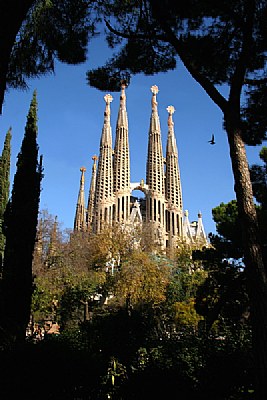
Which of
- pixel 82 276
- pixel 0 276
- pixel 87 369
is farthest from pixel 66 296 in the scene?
pixel 87 369

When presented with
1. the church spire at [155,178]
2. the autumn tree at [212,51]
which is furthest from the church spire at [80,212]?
the autumn tree at [212,51]

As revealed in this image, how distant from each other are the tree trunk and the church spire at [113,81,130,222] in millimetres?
40685

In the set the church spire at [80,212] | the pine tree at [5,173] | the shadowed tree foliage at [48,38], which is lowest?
the shadowed tree foliage at [48,38]

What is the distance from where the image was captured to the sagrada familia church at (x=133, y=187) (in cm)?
4612

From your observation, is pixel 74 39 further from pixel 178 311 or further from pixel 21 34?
pixel 178 311

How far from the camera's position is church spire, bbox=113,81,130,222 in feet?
152

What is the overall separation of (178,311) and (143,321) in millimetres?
10697

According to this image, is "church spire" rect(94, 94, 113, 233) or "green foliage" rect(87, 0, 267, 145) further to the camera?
"church spire" rect(94, 94, 113, 233)

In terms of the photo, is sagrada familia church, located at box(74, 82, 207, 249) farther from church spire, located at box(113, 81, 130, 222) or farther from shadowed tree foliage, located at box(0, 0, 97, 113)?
shadowed tree foliage, located at box(0, 0, 97, 113)

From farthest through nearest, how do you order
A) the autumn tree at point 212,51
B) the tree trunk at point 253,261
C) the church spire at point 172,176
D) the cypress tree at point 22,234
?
the church spire at point 172,176, the cypress tree at point 22,234, the autumn tree at point 212,51, the tree trunk at point 253,261

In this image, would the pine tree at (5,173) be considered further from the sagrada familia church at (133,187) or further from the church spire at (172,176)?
the church spire at (172,176)

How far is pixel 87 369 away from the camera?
4156mm

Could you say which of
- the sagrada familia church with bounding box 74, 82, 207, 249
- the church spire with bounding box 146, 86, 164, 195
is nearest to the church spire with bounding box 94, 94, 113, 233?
the sagrada familia church with bounding box 74, 82, 207, 249

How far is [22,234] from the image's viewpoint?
8930 millimetres
